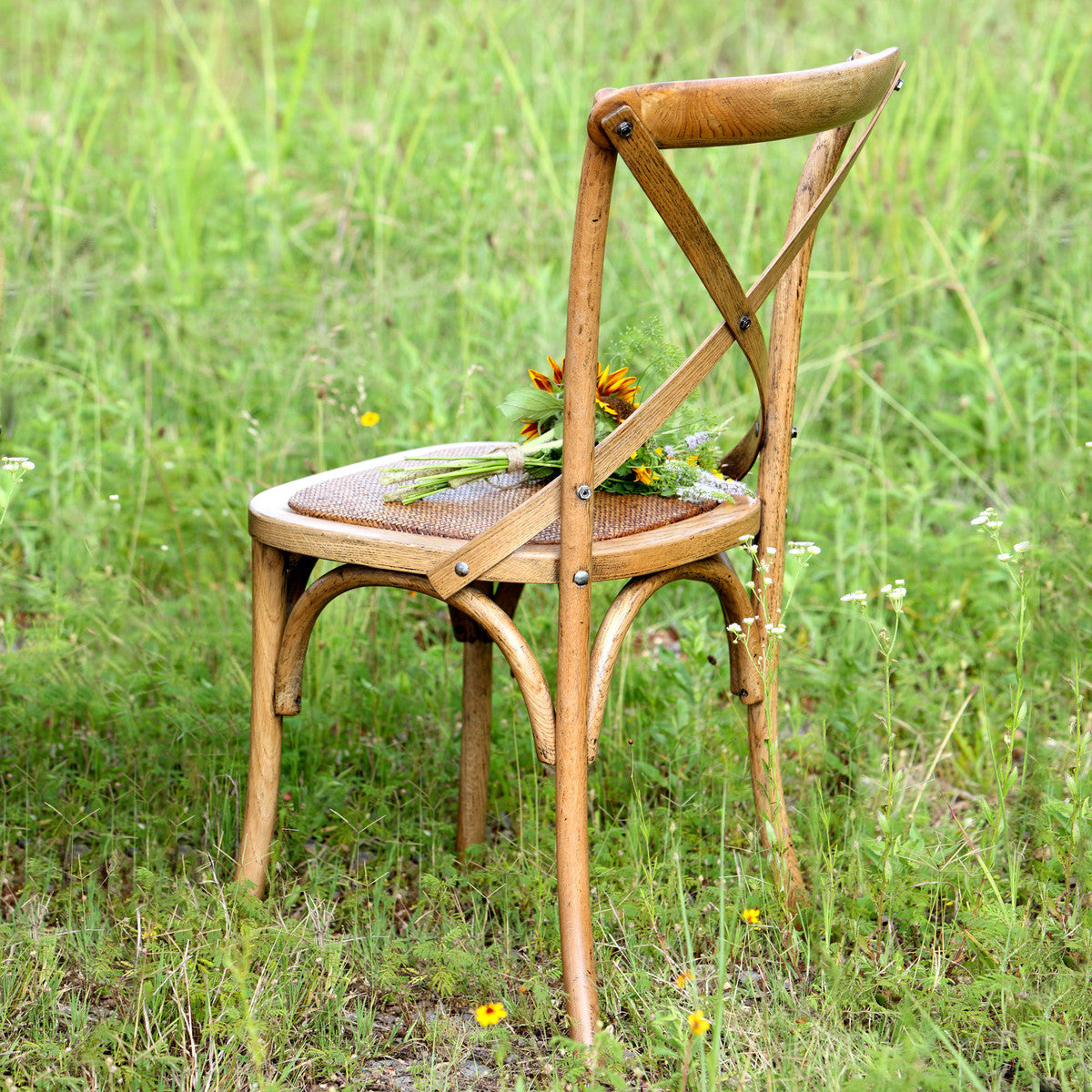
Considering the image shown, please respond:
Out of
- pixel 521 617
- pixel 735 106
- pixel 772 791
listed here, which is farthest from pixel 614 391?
pixel 521 617

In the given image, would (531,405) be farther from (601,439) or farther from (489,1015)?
(489,1015)

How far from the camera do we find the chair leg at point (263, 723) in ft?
5.38

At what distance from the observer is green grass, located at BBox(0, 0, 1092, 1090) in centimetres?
155

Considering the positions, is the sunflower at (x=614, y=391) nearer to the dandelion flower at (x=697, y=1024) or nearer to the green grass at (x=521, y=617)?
the green grass at (x=521, y=617)

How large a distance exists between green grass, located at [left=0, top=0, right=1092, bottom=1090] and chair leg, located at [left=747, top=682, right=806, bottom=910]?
0.04 m

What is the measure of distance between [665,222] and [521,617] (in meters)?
1.39

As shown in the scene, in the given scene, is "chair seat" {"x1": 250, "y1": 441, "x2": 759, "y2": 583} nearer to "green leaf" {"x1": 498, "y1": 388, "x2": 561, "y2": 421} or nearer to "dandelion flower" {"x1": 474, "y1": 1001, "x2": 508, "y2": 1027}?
"green leaf" {"x1": 498, "y1": 388, "x2": 561, "y2": 421}

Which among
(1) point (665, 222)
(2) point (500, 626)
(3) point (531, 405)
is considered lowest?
(2) point (500, 626)

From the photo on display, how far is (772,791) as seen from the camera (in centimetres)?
172

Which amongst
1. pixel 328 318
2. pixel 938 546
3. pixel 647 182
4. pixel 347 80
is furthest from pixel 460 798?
pixel 347 80

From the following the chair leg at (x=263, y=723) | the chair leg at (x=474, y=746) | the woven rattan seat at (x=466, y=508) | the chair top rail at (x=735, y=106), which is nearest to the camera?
the chair top rail at (x=735, y=106)

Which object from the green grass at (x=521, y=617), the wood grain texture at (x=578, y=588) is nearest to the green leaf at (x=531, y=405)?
the wood grain texture at (x=578, y=588)

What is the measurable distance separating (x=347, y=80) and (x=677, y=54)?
1.24m

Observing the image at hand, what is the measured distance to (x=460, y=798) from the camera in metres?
1.94
